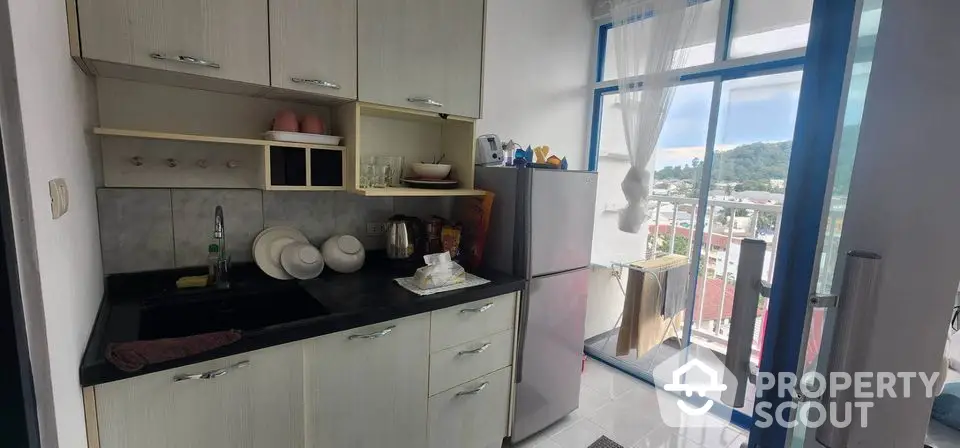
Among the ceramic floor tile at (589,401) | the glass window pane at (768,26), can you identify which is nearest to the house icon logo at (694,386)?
the ceramic floor tile at (589,401)

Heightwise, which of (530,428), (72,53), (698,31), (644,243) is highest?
(698,31)

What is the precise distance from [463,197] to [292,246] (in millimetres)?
869

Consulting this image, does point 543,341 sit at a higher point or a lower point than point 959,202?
lower

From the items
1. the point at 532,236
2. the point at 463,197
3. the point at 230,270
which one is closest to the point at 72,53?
the point at 230,270

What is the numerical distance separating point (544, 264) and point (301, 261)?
3.60 feet

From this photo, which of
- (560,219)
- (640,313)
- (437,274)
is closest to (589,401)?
(640,313)

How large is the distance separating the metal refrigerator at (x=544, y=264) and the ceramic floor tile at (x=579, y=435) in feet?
0.28

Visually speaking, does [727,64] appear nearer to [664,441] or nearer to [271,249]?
[664,441]

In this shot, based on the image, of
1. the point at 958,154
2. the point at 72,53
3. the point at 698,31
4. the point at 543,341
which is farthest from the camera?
the point at 698,31

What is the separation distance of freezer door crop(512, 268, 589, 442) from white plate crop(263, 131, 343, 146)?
43.0 inches

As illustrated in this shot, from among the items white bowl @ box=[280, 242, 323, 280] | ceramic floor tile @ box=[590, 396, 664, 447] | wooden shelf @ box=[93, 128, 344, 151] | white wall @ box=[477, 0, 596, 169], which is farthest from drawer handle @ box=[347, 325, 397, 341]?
ceramic floor tile @ box=[590, 396, 664, 447]

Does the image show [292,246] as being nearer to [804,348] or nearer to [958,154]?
[804,348]

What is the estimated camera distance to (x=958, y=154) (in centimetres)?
52

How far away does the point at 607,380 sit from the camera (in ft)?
8.84
